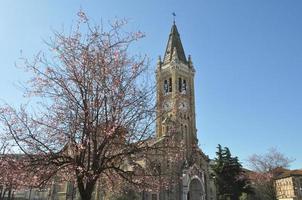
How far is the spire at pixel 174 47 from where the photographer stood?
185 feet

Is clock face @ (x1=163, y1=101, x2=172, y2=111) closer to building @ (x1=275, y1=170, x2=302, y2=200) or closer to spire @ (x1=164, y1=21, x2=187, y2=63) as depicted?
spire @ (x1=164, y1=21, x2=187, y2=63)

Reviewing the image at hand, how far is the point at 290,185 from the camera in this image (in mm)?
72750

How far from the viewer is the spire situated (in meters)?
56.3

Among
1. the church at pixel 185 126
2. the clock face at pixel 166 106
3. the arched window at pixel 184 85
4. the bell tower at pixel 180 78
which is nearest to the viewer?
the clock face at pixel 166 106

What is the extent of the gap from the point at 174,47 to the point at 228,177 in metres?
26.7

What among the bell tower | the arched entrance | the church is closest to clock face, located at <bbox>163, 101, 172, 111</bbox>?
the church

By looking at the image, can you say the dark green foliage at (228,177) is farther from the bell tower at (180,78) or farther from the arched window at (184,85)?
the arched window at (184,85)

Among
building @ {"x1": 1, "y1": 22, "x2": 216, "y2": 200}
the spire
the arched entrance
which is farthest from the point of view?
the spire

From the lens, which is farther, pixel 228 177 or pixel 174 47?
pixel 174 47

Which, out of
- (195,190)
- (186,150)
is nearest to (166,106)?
(186,150)

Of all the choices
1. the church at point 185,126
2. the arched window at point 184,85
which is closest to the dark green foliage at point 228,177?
the church at point 185,126

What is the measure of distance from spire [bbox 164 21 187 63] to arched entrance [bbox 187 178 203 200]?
874 inches

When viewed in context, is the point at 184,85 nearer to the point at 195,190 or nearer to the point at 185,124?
the point at 185,124

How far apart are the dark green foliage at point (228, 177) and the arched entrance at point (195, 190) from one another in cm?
631
